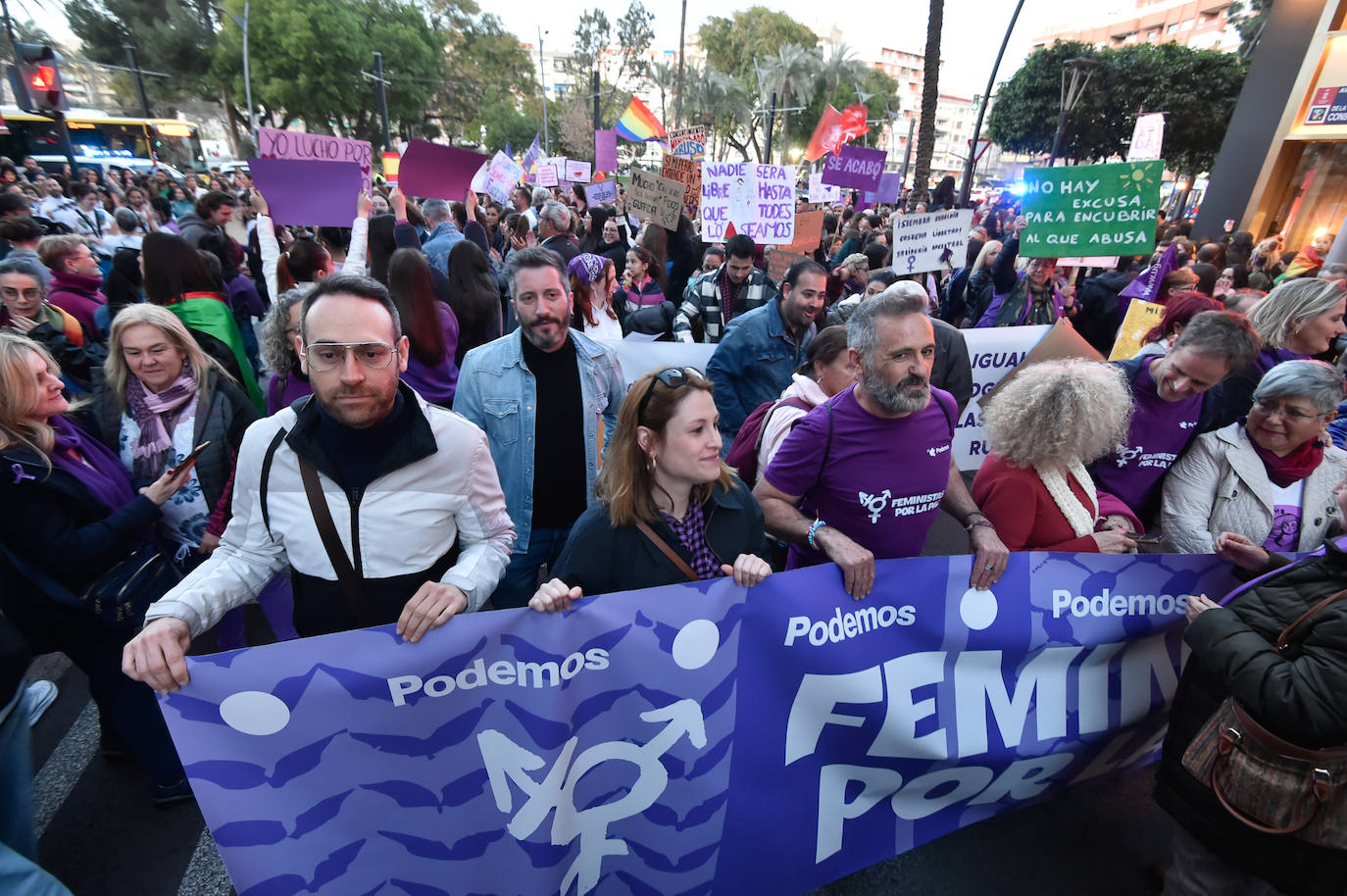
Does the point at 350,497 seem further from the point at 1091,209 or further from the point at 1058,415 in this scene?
the point at 1091,209

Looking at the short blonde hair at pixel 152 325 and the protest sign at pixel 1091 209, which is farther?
the protest sign at pixel 1091 209

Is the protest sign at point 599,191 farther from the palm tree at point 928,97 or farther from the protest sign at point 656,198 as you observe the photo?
the palm tree at point 928,97

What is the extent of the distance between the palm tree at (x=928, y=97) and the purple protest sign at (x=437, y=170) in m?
11.3

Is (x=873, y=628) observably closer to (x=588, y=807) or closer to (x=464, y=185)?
(x=588, y=807)

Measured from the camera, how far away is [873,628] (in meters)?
2.29

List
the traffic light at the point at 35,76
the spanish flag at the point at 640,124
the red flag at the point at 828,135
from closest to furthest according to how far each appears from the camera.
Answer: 1. the traffic light at the point at 35,76
2. the spanish flag at the point at 640,124
3. the red flag at the point at 828,135

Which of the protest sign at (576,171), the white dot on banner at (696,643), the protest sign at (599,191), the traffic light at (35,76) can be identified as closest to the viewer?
the white dot on banner at (696,643)

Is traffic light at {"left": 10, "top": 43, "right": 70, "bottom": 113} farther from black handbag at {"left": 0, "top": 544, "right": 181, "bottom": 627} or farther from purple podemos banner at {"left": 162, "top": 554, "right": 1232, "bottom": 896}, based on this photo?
purple podemos banner at {"left": 162, "top": 554, "right": 1232, "bottom": 896}

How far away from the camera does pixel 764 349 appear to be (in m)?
4.01

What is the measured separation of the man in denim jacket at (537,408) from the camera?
2.89 m

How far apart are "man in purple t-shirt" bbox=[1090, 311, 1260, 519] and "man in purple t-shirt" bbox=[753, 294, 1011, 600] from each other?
93cm

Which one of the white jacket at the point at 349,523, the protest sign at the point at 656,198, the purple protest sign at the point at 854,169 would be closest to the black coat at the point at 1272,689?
the white jacket at the point at 349,523

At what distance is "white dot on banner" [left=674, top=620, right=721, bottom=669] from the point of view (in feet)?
6.78

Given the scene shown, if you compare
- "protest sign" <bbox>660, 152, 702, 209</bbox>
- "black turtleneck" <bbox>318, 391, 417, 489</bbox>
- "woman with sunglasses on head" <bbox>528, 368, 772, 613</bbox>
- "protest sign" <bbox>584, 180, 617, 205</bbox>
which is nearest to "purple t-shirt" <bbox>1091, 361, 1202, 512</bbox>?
"woman with sunglasses on head" <bbox>528, 368, 772, 613</bbox>
